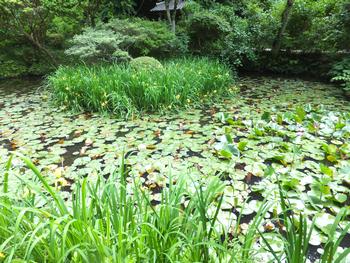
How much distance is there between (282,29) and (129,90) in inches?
186

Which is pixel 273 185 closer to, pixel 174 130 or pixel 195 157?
pixel 195 157

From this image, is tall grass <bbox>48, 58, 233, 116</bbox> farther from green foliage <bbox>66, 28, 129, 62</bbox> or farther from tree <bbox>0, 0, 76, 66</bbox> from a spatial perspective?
tree <bbox>0, 0, 76, 66</bbox>

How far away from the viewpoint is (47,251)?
1.43 metres

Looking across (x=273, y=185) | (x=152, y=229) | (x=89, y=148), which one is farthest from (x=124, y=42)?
(x=152, y=229)

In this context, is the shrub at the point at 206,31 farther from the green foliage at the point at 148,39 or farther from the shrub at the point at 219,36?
the green foliage at the point at 148,39

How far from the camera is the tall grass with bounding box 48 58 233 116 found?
455 centimetres

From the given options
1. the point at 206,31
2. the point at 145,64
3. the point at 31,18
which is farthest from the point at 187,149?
the point at 31,18

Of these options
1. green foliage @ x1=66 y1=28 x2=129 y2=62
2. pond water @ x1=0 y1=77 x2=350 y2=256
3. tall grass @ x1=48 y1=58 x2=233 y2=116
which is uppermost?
green foliage @ x1=66 y1=28 x2=129 y2=62

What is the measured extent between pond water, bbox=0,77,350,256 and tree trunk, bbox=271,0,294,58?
2.62m

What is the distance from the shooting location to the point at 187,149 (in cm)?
332

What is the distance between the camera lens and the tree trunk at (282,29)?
694 centimetres

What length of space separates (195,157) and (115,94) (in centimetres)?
197

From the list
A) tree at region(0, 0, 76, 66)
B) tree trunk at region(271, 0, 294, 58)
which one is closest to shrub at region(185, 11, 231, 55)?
tree trunk at region(271, 0, 294, 58)

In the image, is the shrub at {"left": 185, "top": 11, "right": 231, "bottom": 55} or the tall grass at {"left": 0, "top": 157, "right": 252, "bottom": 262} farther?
the shrub at {"left": 185, "top": 11, "right": 231, "bottom": 55}
